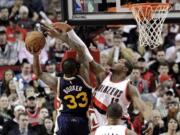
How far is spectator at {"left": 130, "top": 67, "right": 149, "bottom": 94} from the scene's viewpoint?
551 inches

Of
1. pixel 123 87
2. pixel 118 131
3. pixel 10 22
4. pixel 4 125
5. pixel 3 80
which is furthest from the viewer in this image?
pixel 10 22

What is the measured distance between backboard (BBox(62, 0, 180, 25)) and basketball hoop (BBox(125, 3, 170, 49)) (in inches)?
3.8

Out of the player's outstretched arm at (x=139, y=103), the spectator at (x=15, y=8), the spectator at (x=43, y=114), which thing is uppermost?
the spectator at (x=15, y=8)

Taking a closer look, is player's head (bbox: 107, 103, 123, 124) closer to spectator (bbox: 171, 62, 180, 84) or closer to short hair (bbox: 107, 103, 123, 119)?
short hair (bbox: 107, 103, 123, 119)

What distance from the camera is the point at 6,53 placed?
15086mm

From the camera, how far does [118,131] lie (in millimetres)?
8320

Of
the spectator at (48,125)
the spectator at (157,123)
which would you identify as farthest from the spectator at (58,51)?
the spectator at (157,123)

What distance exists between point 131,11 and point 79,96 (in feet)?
4.37

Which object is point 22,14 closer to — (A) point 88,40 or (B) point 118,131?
(A) point 88,40

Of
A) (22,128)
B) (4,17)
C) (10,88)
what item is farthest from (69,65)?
(4,17)

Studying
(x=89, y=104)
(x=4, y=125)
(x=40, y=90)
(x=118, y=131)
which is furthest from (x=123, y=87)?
(x=40, y=90)

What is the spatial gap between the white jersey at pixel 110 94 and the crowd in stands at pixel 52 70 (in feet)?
3.98

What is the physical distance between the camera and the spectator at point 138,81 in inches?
551

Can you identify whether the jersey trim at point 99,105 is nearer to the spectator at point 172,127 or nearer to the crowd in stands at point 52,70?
the crowd in stands at point 52,70
